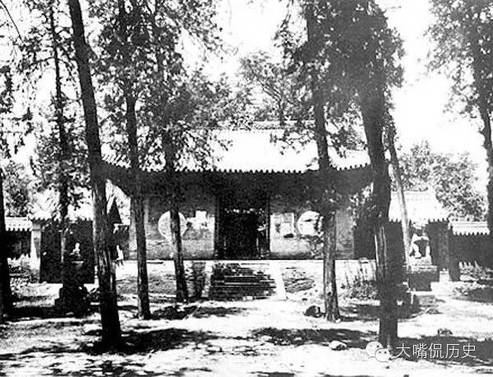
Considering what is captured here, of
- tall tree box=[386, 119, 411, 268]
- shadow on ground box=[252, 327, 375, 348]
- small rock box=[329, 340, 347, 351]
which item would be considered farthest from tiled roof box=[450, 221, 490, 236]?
small rock box=[329, 340, 347, 351]

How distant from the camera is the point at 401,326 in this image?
13.3 m

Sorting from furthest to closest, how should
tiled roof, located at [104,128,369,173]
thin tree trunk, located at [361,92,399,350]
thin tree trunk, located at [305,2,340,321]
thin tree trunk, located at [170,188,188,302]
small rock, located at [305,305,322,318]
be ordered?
1. tiled roof, located at [104,128,369,173]
2. thin tree trunk, located at [170,188,188,302]
3. small rock, located at [305,305,322,318]
4. thin tree trunk, located at [305,2,340,321]
5. thin tree trunk, located at [361,92,399,350]

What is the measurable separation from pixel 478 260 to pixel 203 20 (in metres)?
22.8

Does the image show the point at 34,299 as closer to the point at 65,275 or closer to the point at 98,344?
the point at 65,275

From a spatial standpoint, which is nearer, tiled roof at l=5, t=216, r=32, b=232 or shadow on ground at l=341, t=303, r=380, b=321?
shadow on ground at l=341, t=303, r=380, b=321

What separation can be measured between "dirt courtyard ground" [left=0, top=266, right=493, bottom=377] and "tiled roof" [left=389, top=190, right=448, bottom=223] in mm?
9440

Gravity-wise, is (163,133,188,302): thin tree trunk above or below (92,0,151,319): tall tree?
below

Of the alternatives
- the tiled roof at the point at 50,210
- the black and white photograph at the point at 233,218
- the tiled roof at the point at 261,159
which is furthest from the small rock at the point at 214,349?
the tiled roof at the point at 50,210

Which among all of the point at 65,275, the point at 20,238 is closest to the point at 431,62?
the point at 65,275

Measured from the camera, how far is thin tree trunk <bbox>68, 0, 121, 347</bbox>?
35.1 ft

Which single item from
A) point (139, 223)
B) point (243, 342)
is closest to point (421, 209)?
point (139, 223)

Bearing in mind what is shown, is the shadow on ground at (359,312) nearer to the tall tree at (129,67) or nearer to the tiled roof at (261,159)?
the tall tree at (129,67)

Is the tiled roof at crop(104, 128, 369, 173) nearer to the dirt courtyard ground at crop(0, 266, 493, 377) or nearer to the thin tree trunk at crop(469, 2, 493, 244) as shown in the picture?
the thin tree trunk at crop(469, 2, 493, 244)

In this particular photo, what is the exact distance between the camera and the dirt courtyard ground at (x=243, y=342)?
882cm
